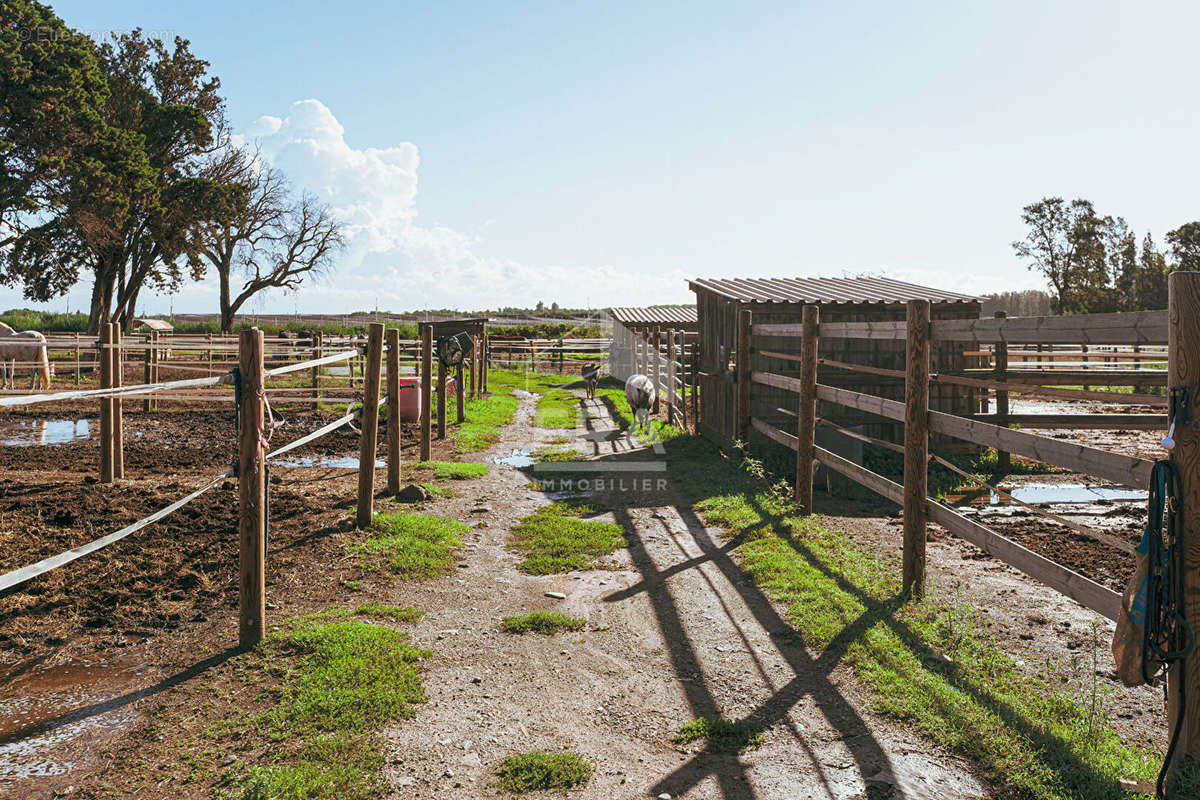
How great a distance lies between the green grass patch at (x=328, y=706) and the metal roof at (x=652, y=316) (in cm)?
2020


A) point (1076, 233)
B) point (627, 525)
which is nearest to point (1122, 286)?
point (1076, 233)

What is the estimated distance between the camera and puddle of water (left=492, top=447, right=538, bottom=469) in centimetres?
1074

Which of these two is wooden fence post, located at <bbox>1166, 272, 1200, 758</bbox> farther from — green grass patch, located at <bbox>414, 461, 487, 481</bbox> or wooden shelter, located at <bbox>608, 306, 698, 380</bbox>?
wooden shelter, located at <bbox>608, 306, 698, 380</bbox>

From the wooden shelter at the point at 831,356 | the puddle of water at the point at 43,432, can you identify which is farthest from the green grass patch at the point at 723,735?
the puddle of water at the point at 43,432

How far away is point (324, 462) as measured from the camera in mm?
10773

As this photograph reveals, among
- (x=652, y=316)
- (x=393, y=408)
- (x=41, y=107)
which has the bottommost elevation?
(x=393, y=408)

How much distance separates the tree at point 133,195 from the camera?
26.5m

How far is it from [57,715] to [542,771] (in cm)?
231

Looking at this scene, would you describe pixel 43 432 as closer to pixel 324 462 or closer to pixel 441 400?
pixel 324 462

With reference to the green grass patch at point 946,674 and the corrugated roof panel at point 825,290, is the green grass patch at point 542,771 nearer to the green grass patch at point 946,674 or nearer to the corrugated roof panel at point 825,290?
the green grass patch at point 946,674

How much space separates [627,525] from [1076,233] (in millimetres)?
51646

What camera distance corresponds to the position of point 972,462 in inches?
437

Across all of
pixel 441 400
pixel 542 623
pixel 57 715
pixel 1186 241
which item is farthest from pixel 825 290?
pixel 1186 241

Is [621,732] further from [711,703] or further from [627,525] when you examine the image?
[627,525]
